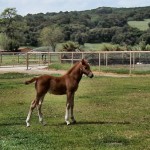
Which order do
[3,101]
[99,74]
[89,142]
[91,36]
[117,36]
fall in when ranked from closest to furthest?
1. [89,142]
2. [3,101]
3. [99,74]
4. [117,36]
5. [91,36]

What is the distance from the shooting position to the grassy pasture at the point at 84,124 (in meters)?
10.1

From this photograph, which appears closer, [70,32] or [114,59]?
[114,59]

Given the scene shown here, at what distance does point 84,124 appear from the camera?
1277cm

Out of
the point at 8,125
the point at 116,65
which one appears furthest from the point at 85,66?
the point at 116,65

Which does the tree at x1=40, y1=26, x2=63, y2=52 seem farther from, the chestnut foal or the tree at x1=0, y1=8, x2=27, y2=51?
the chestnut foal

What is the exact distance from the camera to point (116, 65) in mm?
42531

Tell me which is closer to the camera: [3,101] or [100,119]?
[100,119]

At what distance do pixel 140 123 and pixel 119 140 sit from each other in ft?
8.42

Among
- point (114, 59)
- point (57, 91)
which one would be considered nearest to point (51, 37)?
point (114, 59)

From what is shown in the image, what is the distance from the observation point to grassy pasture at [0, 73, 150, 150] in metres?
10.1

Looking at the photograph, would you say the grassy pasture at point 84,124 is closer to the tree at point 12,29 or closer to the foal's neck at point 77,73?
the foal's neck at point 77,73

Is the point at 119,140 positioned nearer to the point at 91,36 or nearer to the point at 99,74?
the point at 99,74

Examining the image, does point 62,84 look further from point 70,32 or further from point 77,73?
point 70,32

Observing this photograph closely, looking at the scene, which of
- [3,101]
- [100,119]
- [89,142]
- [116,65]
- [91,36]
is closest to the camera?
[89,142]
